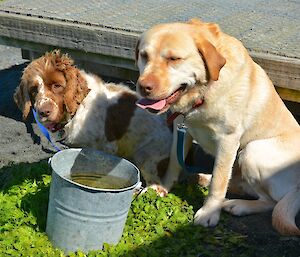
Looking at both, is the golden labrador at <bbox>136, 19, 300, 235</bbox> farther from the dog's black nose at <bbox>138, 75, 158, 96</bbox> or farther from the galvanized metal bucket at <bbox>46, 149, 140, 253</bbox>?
the galvanized metal bucket at <bbox>46, 149, 140, 253</bbox>

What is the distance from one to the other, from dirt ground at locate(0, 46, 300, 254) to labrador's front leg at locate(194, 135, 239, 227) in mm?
162

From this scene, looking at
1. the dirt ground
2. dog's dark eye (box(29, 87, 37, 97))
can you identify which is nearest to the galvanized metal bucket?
dog's dark eye (box(29, 87, 37, 97))

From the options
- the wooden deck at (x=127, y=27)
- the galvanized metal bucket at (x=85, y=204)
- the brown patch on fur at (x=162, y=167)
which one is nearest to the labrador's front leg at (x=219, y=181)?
the brown patch on fur at (x=162, y=167)

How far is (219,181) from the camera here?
471 centimetres

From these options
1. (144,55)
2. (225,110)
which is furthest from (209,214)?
(144,55)

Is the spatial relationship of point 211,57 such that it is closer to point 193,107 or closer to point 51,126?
point 193,107

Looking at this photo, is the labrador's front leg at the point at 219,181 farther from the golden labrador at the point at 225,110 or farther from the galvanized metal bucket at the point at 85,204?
the galvanized metal bucket at the point at 85,204

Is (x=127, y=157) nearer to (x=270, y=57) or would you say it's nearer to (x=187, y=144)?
(x=187, y=144)

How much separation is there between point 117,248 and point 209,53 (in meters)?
1.51

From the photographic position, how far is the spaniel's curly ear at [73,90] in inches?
189

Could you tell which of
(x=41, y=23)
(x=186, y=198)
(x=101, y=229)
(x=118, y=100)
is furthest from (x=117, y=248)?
(x=41, y=23)

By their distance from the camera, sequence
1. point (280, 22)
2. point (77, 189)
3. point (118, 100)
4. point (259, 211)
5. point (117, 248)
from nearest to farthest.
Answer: point (77, 189) < point (117, 248) < point (259, 211) < point (118, 100) < point (280, 22)

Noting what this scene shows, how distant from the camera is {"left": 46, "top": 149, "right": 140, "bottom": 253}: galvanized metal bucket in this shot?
3961 millimetres

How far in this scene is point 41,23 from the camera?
6.40 metres
